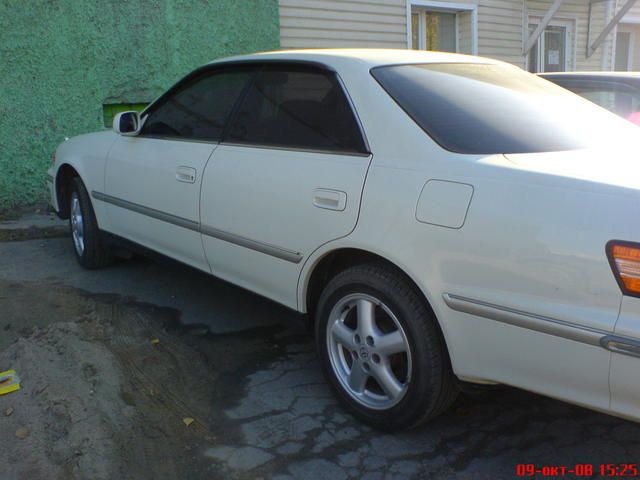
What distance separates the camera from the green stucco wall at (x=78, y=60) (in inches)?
285

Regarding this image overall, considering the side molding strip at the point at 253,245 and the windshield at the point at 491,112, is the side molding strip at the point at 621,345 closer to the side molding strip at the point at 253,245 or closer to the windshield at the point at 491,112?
the windshield at the point at 491,112

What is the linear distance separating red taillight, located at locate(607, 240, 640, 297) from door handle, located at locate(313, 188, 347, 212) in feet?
3.74

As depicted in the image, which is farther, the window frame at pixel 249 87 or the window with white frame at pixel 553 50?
the window with white frame at pixel 553 50

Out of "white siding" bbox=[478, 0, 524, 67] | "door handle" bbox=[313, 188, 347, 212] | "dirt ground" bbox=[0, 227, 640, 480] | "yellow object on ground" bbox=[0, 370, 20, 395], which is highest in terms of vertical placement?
"white siding" bbox=[478, 0, 524, 67]

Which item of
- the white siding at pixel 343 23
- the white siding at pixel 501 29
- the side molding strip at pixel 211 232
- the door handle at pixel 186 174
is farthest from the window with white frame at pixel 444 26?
the door handle at pixel 186 174

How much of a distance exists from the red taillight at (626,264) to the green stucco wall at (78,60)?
6.90 m

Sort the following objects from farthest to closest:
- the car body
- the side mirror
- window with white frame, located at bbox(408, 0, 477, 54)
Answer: window with white frame, located at bbox(408, 0, 477, 54) → the car body → the side mirror

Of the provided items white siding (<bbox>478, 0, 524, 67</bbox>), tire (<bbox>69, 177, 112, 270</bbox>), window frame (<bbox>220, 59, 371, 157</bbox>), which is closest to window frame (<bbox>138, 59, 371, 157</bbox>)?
window frame (<bbox>220, 59, 371, 157</bbox>)

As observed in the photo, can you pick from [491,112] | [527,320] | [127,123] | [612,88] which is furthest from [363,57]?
[612,88]

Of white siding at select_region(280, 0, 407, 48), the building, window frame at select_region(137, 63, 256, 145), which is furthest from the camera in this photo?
the building

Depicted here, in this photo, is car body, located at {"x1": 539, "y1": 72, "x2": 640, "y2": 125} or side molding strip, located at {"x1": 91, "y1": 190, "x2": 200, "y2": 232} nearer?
side molding strip, located at {"x1": 91, "y1": 190, "x2": 200, "y2": 232}

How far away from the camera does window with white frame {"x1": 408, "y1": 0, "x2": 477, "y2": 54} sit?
10.9 metres

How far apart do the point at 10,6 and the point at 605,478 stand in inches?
282

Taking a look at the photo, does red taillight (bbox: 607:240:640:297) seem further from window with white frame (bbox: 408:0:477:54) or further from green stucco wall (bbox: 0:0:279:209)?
window with white frame (bbox: 408:0:477:54)
